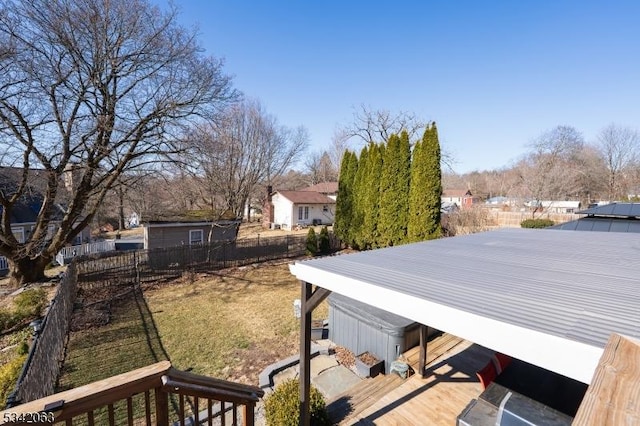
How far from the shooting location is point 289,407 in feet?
11.6

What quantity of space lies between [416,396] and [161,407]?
157 inches

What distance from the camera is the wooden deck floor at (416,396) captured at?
4.02m

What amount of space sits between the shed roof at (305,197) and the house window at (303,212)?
723 millimetres

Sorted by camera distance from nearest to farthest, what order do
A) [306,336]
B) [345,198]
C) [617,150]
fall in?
[306,336] → [345,198] → [617,150]

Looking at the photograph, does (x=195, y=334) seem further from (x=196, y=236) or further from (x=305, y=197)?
(x=305, y=197)

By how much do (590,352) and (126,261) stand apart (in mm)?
13476

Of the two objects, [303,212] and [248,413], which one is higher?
[303,212]

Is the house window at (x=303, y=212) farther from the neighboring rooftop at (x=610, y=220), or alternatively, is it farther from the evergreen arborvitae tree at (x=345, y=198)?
the neighboring rooftop at (x=610, y=220)

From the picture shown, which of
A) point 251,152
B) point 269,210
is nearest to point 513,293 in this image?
point 251,152

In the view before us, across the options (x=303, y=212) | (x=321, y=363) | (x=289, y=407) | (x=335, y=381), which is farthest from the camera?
(x=303, y=212)

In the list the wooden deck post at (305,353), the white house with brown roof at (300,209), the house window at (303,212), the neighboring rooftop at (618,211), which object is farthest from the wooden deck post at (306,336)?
the house window at (303,212)

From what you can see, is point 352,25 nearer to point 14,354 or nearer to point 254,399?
point 254,399

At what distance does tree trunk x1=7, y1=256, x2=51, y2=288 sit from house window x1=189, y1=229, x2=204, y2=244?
616 centimetres

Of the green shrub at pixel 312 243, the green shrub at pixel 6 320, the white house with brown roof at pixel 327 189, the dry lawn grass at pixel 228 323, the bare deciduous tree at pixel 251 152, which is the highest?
the bare deciduous tree at pixel 251 152
